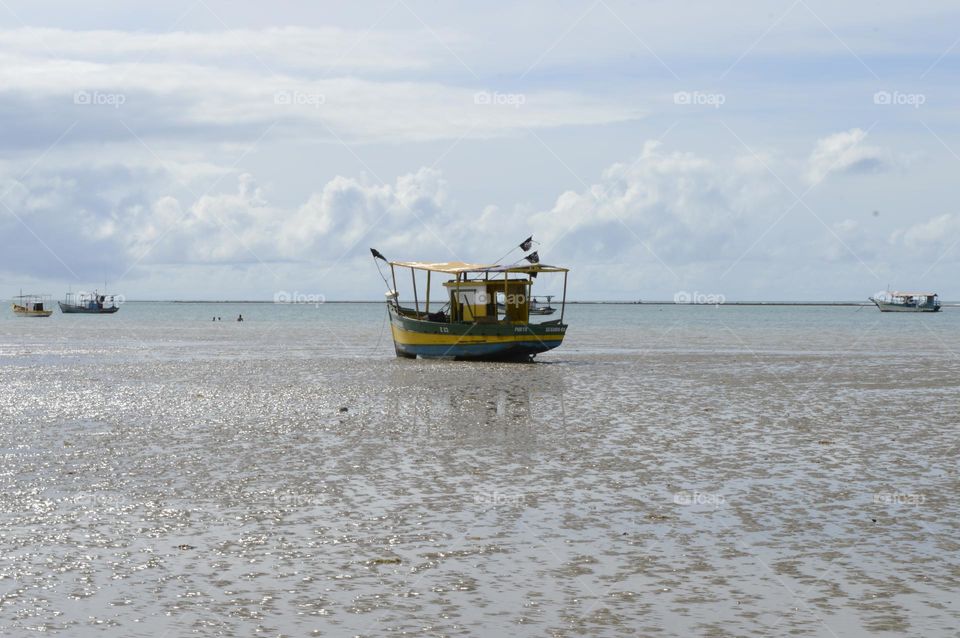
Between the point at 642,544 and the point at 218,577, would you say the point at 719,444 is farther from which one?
the point at 218,577

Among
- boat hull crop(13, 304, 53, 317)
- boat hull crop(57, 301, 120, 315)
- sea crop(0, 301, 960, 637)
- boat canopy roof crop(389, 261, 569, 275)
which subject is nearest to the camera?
sea crop(0, 301, 960, 637)

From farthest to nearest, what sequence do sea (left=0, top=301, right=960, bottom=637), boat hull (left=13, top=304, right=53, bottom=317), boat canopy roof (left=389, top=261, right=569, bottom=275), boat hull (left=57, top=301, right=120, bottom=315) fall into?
1. boat hull (left=57, top=301, right=120, bottom=315)
2. boat hull (left=13, top=304, right=53, bottom=317)
3. boat canopy roof (left=389, top=261, right=569, bottom=275)
4. sea (left=0, top=301, right=960, bottom=637)

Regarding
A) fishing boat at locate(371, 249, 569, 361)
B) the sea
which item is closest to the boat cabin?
fishing boat at locate(371, 249, 569, 361)

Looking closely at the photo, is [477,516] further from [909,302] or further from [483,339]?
[909,302]

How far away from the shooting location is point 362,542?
1201cm

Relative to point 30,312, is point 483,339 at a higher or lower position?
higher

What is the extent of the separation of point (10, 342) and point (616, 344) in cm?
3878

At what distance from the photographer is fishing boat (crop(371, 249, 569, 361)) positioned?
4538 centimetres

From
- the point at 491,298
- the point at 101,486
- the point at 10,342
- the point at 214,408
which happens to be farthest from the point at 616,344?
the point at 101,486

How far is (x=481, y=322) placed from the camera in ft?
152

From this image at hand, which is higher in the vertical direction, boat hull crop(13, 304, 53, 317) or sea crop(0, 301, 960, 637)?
sea crop(0, 301, 960, 637)

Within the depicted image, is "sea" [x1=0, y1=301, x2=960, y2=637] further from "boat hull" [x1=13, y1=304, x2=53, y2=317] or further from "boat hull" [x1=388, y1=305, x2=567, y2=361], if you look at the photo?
"boat hull" [x1=13, y1=304, x2=53, y2=317]

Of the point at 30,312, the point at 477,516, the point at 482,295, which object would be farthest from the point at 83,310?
the point at 477,516

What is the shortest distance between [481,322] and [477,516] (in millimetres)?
32855
